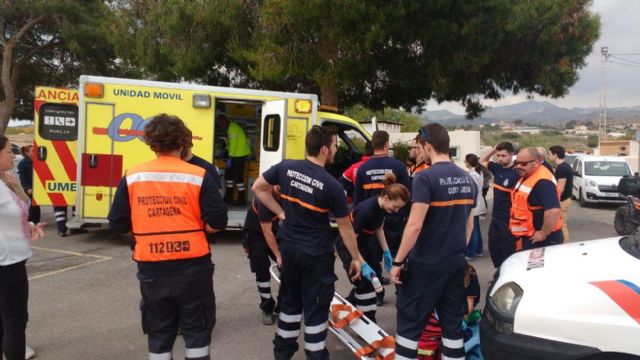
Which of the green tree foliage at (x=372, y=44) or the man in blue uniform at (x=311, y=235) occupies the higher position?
the green tree foliage at (x=372, y=44)

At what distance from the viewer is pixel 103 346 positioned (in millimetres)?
4129

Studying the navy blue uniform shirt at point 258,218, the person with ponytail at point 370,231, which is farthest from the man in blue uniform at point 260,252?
the person with ponytail at point 370,231

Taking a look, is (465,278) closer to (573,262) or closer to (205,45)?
(573,262)

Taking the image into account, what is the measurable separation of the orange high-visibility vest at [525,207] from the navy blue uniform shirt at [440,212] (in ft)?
5.50

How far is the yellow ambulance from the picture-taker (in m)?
7.44

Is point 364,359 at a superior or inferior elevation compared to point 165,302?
inferior

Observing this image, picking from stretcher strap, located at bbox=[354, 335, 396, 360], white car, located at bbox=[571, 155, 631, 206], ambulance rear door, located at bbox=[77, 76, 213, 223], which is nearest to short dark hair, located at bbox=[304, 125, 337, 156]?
stretcher strap, located at bbox=[354, 335, 396, 360]

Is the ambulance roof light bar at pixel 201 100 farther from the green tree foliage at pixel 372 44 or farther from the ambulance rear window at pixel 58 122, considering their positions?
the green tree foliage at pixel 372 44

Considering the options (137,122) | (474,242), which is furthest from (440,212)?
(137,122)

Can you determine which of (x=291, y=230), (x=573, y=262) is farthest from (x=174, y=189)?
(x=573, y=262)

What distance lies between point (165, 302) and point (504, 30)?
10.5m

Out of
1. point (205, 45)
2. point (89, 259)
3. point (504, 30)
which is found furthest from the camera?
point (205, 45)

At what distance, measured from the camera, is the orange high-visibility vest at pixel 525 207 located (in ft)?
15.0

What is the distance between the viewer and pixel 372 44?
10.1 m
